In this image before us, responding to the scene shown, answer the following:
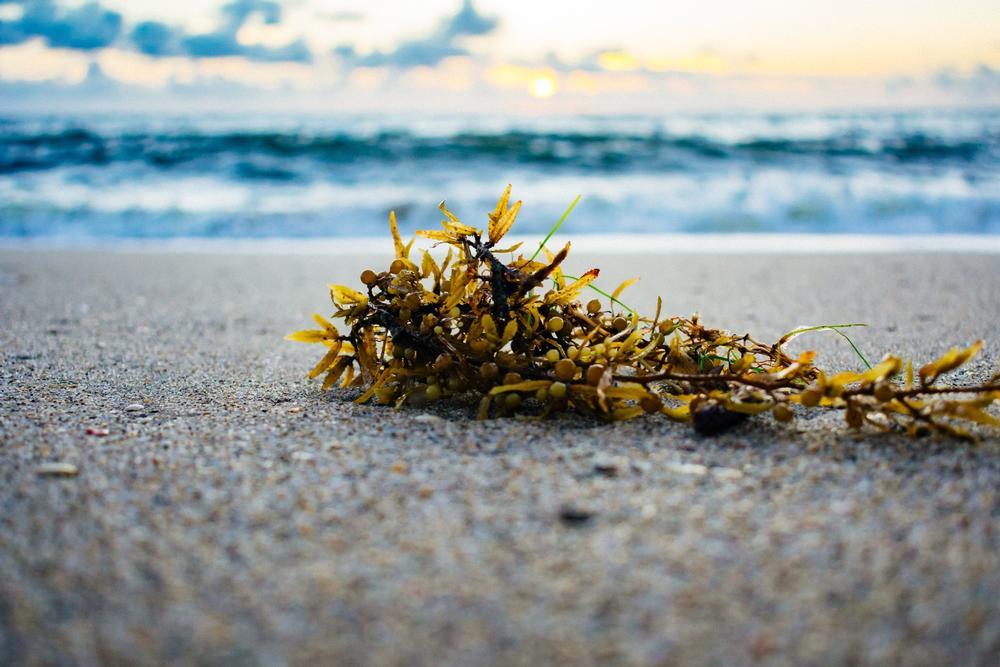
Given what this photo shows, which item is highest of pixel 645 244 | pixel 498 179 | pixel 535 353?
pixel 498 179

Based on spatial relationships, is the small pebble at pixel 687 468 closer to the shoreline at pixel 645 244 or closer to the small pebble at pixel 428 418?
the small pebble at pixel 428 418

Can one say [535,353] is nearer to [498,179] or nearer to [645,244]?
[645,244]

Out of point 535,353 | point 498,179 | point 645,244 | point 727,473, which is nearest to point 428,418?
point 535,353

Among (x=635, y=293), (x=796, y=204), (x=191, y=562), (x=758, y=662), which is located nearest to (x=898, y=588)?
(x=758, y=662)

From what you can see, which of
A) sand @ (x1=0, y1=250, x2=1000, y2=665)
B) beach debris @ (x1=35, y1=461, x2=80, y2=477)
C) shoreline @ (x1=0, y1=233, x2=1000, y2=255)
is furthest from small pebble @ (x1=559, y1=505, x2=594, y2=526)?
shoreline @ (x1=0, y1=233, x2=1000, y2=255)

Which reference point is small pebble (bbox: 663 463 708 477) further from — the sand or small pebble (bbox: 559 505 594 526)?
small pebble (bbox: 559 505 594 526)

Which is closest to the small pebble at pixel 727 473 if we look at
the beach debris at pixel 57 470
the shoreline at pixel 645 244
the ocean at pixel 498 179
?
the beach debris at pixel 57 470
